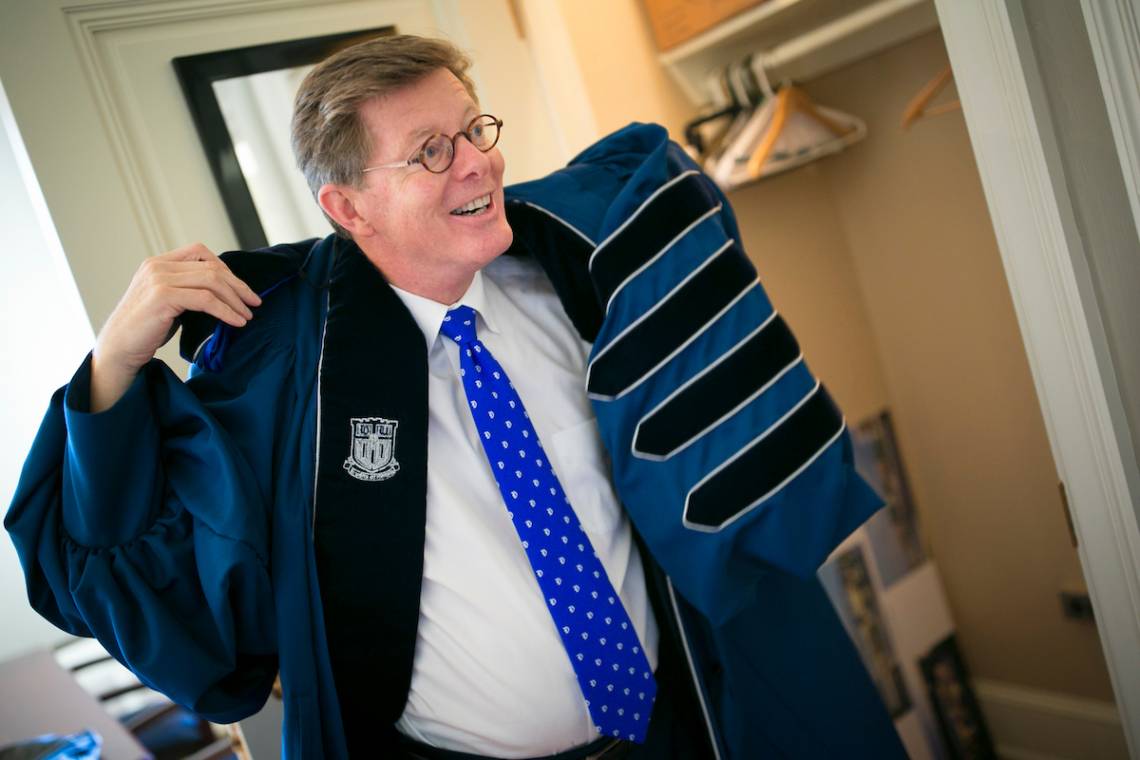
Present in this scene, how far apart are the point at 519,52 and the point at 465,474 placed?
118cm

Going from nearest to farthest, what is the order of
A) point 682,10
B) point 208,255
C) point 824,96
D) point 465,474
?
1. point 208,255
2. point 465,474
3. point 682,10
4. point 824,96

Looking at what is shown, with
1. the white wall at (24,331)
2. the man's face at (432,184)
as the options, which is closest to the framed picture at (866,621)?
the man's face at (432,184)

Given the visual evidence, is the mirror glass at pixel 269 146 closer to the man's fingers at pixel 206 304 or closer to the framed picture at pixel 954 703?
the man's fingers at pixel 206 304

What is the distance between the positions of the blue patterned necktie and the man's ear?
18 cm

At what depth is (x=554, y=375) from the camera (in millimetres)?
1396

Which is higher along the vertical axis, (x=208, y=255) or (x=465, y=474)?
(x=208, y=255)

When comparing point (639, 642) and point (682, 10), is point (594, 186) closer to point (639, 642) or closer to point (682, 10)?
point (639, 642)

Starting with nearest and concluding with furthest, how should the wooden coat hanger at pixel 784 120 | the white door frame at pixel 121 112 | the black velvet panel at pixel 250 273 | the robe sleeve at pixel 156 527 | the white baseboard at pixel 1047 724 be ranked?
1. the robe sleeve at pixel 156 527
2. the black velvet panel at pixel 250 273
3. the white door frame at pixel 121 112
4. the wooden coat hanger at pixel 784 120
5. the white baseboard at pixel 1047 724

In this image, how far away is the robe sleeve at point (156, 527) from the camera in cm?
112

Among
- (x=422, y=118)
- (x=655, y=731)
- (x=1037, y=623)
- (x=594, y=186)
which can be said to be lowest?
(x=1037, y=623)

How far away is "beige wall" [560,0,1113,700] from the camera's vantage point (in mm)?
2096

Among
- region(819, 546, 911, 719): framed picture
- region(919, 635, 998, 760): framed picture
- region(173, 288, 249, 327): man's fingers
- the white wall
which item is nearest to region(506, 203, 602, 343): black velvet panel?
region(173, 288, 249, 327): man's fingers

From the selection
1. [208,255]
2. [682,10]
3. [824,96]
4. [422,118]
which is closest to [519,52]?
[682,10]

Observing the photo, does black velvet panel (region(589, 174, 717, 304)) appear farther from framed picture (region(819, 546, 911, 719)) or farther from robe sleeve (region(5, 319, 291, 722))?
framed picture (region(819, 546, 911, 719))
